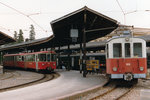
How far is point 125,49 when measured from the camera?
32.2ft

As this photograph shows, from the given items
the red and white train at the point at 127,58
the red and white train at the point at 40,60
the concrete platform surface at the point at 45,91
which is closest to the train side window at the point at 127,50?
the red and white train at the point at 127,58

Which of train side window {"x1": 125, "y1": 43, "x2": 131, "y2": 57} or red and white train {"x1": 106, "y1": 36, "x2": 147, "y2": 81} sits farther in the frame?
train side window {"x1": 125, "y1": 43, "x2": 131, "y2": 57}

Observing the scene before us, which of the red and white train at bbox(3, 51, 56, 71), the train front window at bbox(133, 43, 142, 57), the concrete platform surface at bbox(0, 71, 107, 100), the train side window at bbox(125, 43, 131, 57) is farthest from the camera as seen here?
the red and white train at bbox(3, 51, 56, 71)

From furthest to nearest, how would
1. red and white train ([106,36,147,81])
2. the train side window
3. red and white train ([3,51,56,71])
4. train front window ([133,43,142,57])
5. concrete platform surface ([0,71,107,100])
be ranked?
red and white train ([3,51,56,71]) < the train side window < train front window ([133,43,142,57]) < red and white train ([106,36,147,81]) < concrete platform surface ([0,71,107,100])

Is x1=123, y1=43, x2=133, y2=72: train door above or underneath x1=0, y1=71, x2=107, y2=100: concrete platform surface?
above

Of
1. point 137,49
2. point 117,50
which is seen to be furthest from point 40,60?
point 137,49

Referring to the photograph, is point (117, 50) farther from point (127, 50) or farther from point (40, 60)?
point (40, 60)

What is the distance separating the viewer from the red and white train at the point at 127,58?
31.1 feet

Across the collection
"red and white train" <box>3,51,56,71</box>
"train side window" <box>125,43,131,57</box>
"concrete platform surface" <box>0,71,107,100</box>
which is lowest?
"concrete platform surface" <box>0,71,107,100</box>

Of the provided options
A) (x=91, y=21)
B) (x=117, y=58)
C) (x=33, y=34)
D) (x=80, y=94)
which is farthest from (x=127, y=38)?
(x=33, y=34)

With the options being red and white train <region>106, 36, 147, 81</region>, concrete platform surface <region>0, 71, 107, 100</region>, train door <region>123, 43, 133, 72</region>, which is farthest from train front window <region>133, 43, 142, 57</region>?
concrete platform surface <region>0, 71, 107, 100</region>

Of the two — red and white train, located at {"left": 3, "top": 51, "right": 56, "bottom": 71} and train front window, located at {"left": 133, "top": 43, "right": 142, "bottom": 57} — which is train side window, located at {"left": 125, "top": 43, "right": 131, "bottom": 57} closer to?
train front window, located at {"left": 133, "top": 43, "right": 142, "bottom": 57}

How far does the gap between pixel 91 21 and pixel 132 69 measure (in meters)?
6.32

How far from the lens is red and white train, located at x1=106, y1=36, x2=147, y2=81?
9492 millimetres
